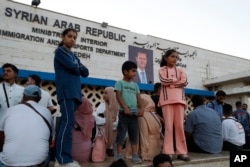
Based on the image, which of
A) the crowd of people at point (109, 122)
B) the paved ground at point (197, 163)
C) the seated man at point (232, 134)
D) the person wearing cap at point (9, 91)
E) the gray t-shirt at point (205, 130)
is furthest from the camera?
the seated man at point (232, 134)

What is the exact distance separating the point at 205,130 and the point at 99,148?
1732mm

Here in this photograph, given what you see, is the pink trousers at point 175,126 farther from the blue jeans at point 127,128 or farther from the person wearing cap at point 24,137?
the person wearing cap at point 24,137

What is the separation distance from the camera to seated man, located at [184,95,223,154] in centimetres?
397

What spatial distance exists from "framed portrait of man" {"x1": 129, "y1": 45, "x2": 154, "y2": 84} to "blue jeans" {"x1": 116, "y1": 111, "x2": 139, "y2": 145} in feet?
22.1

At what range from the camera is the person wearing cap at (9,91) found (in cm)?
310

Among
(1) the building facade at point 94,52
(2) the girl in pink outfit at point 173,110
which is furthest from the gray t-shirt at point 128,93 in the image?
(1) the building facade at point 94,52

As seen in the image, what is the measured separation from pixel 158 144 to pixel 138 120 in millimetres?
417

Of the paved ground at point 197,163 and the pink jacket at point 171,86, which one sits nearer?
the paved ground at point 197,163

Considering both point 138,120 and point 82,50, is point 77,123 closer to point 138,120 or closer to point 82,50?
point 138,120

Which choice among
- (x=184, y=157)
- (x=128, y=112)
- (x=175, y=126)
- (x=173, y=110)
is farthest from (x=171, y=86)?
(x=184, y=157)

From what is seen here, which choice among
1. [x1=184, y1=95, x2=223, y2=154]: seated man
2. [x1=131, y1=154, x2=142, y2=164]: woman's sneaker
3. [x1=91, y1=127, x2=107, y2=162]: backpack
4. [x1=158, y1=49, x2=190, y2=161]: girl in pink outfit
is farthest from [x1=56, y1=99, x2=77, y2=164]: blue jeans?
[x1=184, y1=95, x2=223, y2=154]: seated man

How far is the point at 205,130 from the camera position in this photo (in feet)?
13.0

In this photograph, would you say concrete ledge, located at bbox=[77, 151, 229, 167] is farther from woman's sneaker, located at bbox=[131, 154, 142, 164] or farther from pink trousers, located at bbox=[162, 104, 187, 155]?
pink trousers, located at bbox=[162, 104, 187, 155]

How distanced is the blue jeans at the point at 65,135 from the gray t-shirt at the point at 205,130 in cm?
212
